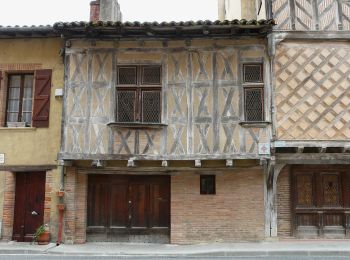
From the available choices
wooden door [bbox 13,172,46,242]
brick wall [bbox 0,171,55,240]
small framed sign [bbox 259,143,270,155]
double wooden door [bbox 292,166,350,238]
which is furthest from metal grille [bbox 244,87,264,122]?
wooden door [bbox 13,172,46,242]

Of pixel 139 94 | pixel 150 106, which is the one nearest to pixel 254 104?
pixel 150 106

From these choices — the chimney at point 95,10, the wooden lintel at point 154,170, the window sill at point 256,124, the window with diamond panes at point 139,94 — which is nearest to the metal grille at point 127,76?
the window with diamond panes at point 139,94

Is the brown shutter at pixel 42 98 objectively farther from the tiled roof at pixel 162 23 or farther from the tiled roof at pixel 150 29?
the tiled roof at pixel 162 23

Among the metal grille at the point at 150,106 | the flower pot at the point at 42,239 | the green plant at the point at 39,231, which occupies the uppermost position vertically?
the metal grille at the point at 150,106

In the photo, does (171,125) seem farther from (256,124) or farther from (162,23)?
(162,23)

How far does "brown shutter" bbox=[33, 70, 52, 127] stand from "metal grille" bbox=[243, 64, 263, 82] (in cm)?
615

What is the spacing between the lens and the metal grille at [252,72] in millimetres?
12758

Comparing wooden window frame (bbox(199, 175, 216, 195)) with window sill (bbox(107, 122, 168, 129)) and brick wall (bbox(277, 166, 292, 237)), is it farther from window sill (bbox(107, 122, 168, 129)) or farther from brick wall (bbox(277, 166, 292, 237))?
window sill (bbox(107, 122, 168, 129))

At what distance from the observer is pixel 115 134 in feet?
41.0

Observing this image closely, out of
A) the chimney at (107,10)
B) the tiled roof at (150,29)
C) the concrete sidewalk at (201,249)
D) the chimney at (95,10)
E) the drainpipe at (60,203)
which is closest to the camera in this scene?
the concrete sidewalk at (201,249)

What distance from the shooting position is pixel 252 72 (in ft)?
42.0

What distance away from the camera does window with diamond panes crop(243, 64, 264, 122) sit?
41.3 ft

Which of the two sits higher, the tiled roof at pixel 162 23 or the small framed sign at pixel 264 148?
the tiled roof at pixel 162 23

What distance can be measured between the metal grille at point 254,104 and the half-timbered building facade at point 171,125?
30 millimetres
